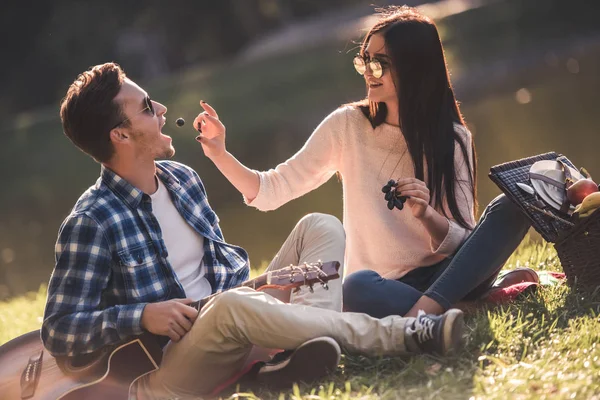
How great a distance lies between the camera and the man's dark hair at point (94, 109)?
3754 mm

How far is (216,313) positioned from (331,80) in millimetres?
14097

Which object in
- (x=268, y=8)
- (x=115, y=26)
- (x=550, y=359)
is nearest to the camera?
(x=550, y=359)

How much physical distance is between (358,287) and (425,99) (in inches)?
35.2

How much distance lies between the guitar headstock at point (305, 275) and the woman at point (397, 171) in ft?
1.56

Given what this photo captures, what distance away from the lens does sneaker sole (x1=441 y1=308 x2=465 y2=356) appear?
10.9ft

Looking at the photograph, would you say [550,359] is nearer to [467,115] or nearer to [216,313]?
[216,313]

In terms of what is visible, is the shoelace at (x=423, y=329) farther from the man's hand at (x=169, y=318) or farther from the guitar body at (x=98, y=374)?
the guitar body at (x=98, y=374)

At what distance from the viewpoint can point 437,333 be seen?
11.0 ft

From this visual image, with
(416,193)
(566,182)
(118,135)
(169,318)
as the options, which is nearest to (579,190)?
(566,182)

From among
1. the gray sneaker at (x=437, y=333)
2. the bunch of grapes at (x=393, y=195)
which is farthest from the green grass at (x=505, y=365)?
the bunch of grapes at (x=393, y=195)

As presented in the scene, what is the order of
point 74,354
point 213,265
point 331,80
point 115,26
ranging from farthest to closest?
point 115,26, point 331,80, point 213,265, point 74,354

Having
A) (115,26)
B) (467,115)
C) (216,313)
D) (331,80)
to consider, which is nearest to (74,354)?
(216,313)

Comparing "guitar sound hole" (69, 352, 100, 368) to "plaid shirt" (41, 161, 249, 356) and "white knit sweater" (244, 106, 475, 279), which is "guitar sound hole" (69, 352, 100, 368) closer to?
"plaid shirt" (41, 161, 249, 356)

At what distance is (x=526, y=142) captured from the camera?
9.96m
